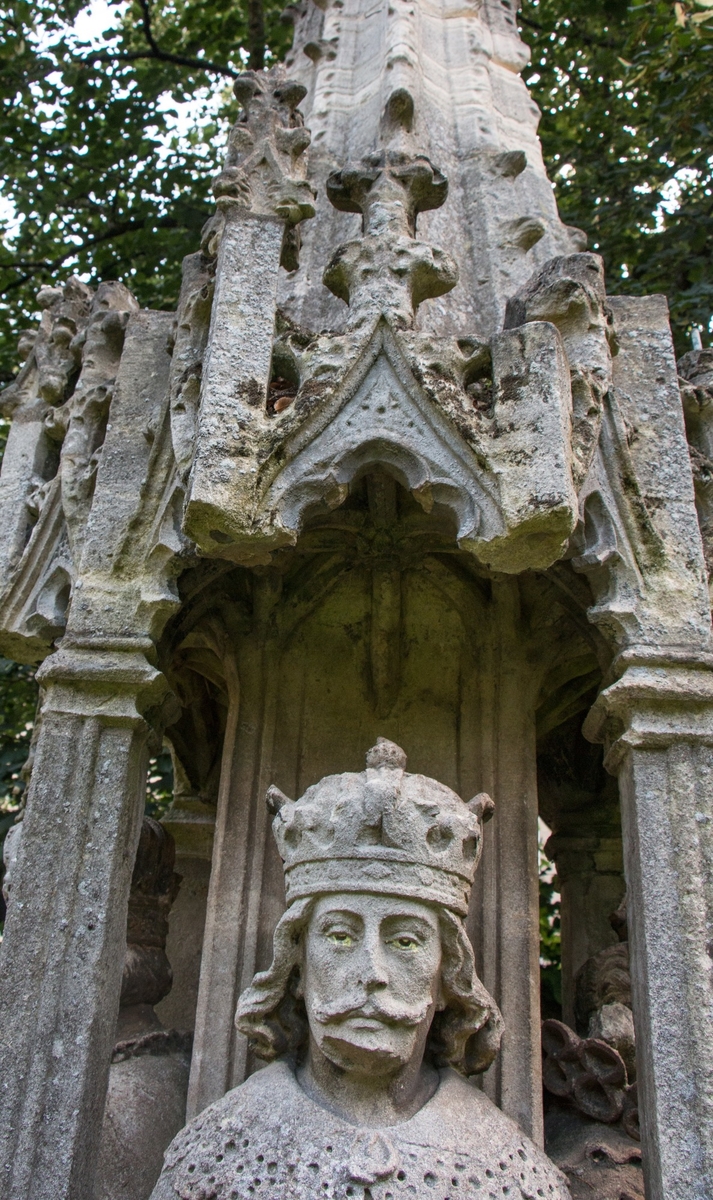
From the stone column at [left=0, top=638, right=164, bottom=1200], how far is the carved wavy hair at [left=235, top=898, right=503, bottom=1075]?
1.61ft

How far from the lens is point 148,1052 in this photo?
4.32m

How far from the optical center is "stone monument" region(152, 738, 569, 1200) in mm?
3176

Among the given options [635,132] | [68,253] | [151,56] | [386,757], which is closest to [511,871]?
[386,757]

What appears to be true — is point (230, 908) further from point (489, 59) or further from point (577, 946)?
point (489, 59)

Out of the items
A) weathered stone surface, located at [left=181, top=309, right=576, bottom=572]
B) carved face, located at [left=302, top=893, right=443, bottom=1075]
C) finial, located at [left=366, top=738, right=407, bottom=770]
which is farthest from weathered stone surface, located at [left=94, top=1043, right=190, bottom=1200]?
weathered stone surface, located at [left=181, top=309, right=576, bottom=572]

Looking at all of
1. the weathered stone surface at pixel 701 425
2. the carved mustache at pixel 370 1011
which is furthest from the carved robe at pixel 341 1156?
the weathered stone surface at pixel 701 425

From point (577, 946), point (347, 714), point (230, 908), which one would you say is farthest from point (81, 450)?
point (577, 946)

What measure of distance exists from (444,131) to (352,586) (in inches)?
102

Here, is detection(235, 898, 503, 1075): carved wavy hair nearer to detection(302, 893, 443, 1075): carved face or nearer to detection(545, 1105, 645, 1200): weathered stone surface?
detection(302, 893, 443, 1075): carved face

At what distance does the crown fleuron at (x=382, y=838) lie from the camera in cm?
349

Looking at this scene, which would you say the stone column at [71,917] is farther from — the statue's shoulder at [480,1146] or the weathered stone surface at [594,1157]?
the weathered stone surface at [594,1157]

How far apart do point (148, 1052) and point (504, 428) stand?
8.76ft

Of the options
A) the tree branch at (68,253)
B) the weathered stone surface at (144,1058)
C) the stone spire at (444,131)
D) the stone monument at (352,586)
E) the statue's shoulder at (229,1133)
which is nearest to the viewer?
the statue's shoulder at (229,1133)

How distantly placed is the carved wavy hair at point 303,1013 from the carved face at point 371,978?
8 centimetres
